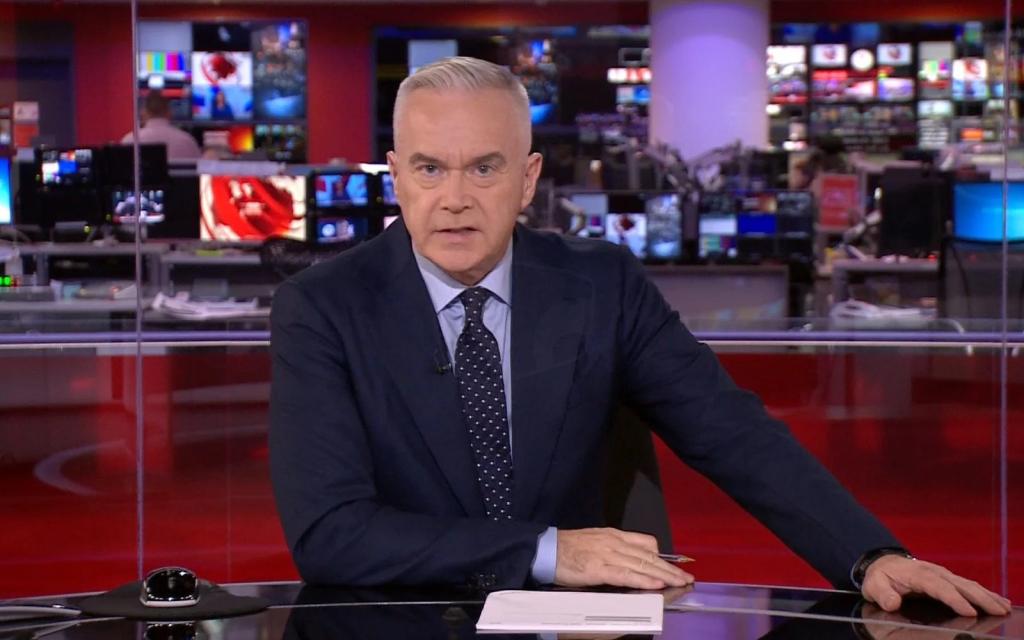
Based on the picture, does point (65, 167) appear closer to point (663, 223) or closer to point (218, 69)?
point (663, 223)

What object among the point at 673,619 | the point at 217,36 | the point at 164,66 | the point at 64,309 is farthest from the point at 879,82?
the point at 673,619

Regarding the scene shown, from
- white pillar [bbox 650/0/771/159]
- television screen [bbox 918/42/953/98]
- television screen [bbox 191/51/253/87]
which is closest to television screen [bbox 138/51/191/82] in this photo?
television screen [bbox 191/51/253/87]

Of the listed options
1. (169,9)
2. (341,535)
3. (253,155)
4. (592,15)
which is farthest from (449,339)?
(592,15)

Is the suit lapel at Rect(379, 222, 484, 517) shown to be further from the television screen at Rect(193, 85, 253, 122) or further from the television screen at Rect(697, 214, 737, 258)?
the television screen at Rect(193, 85, 253, 122)

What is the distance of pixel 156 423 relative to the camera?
402cm

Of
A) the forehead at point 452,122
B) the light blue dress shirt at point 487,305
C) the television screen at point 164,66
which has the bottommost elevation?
the light blue dress shirt at point 487,305

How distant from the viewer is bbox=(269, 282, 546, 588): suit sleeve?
4.88ft

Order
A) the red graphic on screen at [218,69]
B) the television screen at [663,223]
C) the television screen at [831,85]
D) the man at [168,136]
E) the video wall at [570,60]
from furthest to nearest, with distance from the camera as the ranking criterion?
the television screen at [831,85] → the video wall at [570,60] → the red graphic on screen at [218,69] → the man at [168,136] → the television screen at [663,223]

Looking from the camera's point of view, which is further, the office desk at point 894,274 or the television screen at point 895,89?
the television screen at point 895,89

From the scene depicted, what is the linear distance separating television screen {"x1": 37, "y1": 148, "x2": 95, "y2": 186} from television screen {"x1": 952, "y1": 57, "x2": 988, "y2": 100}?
25.4 ft

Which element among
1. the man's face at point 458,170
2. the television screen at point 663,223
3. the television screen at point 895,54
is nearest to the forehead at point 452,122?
the man's face at point 458,170

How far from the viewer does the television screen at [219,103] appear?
9.90 metres

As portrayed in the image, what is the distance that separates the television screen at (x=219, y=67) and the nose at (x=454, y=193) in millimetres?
8223

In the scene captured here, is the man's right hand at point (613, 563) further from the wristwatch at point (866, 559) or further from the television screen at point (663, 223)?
the television screen at point (663, 223)
